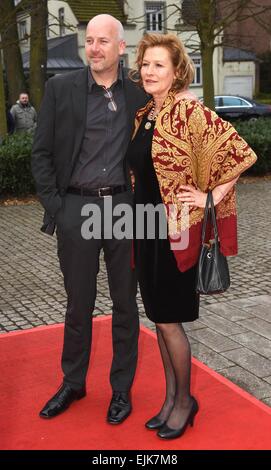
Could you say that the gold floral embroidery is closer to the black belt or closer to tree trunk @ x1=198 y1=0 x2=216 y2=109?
the black belt

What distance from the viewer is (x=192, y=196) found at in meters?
2.99

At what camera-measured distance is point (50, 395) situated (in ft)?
12.5

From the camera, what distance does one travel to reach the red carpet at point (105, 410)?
10.6ft

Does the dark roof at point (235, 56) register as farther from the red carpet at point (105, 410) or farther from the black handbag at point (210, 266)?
the black handbag at point (210, 266)

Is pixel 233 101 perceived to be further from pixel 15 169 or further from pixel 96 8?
pixel 15 169

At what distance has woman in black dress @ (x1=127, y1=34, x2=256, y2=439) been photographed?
292 centimetres

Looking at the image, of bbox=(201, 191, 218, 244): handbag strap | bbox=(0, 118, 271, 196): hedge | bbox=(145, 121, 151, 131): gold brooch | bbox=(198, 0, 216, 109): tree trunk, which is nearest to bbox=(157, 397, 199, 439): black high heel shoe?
bbox=(201, 191, 218, 244): handbag strap


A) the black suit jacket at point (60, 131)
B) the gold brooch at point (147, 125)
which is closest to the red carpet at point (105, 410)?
the black suit jacket at point (60, 131)

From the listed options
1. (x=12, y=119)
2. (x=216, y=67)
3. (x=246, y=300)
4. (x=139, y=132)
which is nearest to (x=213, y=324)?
(x=246, y=300)

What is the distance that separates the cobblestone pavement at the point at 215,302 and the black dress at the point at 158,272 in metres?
1.06

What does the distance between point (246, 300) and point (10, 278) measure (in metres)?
2.59

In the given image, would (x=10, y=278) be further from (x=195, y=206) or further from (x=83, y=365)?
(x=195, y=206)

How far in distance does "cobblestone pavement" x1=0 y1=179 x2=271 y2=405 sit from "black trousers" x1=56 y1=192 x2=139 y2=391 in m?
0.86
